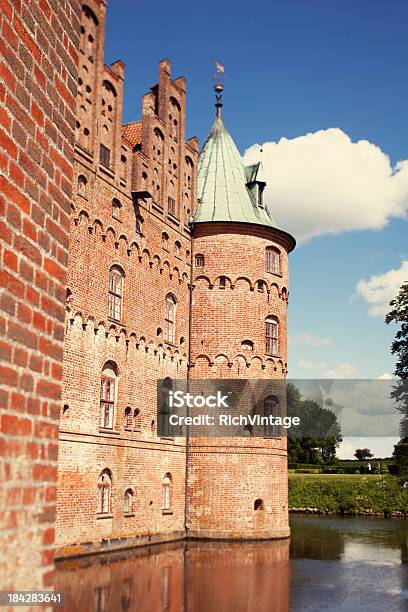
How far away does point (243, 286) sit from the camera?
1021 inches

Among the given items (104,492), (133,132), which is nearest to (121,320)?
(104,492)

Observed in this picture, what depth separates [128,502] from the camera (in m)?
21.0

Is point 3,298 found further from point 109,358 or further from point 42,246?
point 109,358

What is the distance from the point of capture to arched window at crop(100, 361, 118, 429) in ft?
66.2

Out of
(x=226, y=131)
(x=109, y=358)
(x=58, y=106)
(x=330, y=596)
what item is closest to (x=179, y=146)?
(x=226, y=131)

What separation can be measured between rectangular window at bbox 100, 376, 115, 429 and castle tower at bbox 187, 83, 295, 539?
499 cm

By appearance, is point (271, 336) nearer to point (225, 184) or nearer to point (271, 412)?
point (271, 412)

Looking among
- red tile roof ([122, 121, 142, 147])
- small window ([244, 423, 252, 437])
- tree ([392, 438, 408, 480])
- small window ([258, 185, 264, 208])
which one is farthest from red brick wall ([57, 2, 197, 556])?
tree ([392, 438, 408, 480])

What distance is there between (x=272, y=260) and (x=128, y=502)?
11131mm

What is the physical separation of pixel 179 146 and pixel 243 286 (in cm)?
586

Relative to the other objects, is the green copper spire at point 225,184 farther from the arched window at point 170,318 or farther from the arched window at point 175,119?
the arched window at point 170,318

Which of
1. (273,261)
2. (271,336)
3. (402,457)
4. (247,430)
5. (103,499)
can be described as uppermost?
(273,261)

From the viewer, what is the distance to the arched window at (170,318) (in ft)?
79.2

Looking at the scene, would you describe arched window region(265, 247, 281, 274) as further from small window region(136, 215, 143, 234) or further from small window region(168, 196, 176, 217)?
small window region(136, 215, 143, 234)
